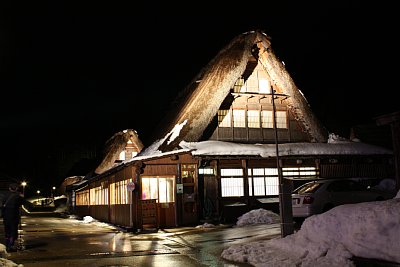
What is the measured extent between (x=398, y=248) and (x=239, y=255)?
3.78m

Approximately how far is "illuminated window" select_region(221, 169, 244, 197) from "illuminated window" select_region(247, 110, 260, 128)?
2.99 metres

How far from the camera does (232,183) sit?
2050 cm

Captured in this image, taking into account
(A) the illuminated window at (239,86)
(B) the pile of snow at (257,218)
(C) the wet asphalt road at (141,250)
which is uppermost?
(A) the illuminated window at (239,86)

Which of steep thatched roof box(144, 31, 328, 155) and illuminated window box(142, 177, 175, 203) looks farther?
steep thatched roof box(144, 31, 328, 155)

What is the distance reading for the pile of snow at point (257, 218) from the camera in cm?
1852

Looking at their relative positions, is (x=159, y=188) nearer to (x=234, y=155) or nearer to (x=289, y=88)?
(x=234, y=155)

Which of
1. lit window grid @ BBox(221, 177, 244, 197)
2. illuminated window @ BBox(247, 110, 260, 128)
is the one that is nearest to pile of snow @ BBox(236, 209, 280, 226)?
lit window grid @ BBox(221, 177, 244, 197)

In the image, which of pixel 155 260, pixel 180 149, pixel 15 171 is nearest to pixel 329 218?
pixel 155 260

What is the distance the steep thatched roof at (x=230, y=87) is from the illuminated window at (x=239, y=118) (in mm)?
Result: 1883

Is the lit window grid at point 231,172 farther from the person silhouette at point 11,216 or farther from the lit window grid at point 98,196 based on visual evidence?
the person silhouette at point 11,216

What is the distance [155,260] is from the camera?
10.0 meters

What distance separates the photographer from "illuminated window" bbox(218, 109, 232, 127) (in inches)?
856

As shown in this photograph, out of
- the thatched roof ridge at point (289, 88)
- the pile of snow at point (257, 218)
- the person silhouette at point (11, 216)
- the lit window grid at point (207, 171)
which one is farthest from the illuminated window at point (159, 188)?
the person silhouette at point (11, 216)

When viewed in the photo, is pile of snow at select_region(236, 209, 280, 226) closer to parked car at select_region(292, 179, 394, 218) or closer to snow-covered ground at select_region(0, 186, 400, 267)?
parked car at select_region(292, 179, 394, 218)
